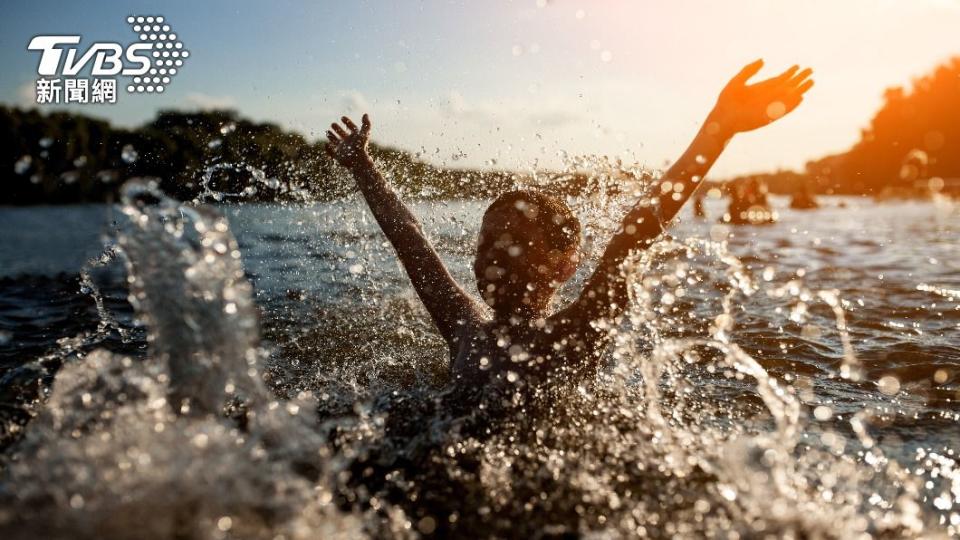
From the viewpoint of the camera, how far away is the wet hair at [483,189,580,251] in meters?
3.57

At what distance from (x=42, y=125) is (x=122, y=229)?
4734cm

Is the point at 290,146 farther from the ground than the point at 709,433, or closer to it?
farther from the ground

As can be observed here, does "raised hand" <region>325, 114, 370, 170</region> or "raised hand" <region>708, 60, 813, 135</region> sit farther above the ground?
"raised hand" <region>708, 60, 813, 135</region>

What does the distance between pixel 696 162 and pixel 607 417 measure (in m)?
1.41

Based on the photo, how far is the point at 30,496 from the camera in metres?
1.69

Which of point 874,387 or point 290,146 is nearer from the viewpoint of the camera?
point 874,387

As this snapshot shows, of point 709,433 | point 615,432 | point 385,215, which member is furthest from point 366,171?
point 709,433

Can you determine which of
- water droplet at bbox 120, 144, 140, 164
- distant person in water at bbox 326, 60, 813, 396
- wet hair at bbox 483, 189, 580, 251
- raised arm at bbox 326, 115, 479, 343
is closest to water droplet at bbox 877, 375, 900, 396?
distant person in water at bbox 326, 60, 813, 396

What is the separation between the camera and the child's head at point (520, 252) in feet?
11.5

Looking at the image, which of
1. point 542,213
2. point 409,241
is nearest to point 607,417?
point 542,213

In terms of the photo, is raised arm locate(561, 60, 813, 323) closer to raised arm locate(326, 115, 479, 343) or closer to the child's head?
the child's head

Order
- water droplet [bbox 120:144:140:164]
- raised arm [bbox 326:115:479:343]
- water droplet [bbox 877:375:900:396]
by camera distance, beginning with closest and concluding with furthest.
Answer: water droplet [bbox 120:144:140:164]
raised arm [bbox 326:115:479:343]
water droplet [bbox 877:375:900:396]

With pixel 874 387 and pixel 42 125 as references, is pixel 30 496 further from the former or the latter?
pixel 42 125

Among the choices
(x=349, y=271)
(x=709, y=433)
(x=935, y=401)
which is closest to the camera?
(x=709, y=433)
